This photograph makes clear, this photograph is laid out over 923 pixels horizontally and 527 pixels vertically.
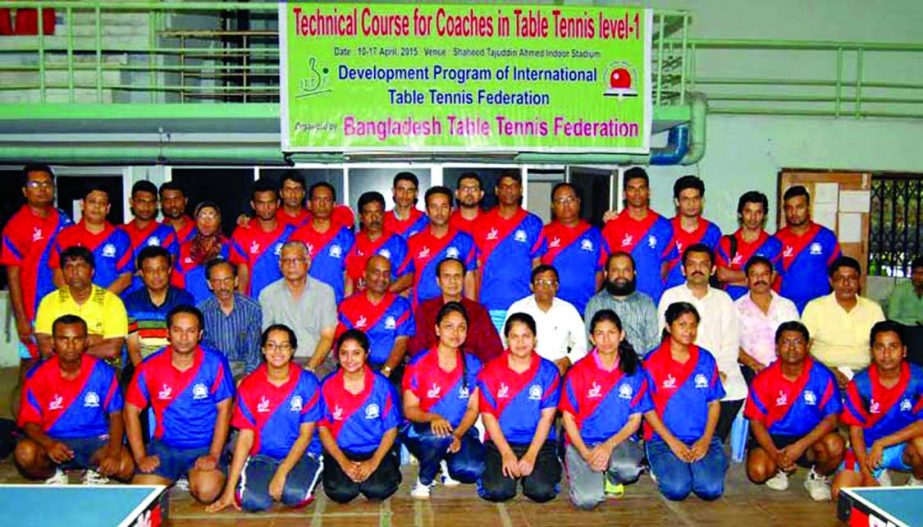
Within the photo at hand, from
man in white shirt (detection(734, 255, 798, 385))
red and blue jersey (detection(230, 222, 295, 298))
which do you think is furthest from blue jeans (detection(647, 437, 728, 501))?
red and blue jersey (detection(230, 222, 295, 298))

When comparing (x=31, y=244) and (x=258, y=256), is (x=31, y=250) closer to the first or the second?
(x=31, y=244)

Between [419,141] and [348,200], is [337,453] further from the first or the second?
[348,200]

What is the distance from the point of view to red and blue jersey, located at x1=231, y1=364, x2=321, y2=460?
5.51 meters

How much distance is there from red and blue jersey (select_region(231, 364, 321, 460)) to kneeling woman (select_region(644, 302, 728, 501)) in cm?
243

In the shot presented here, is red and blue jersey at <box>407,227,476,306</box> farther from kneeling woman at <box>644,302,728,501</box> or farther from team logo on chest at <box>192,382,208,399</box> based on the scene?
team logo on chest at <box>192,382,208,399</box>

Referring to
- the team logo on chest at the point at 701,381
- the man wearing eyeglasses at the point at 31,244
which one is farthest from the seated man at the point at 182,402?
the team logo on chest at the point at 701,381

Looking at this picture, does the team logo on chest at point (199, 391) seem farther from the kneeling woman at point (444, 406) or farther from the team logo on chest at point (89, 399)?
the kneeling woman at point (444, 406)

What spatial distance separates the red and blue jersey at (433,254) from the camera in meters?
6.87

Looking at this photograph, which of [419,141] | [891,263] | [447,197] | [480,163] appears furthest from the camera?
[891,263]

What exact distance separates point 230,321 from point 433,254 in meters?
1.80

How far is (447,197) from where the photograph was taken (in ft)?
22.5

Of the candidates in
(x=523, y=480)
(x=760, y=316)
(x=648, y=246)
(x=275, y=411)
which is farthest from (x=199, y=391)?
(x=760, y=316)

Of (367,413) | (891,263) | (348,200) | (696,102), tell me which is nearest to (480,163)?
(348,200)

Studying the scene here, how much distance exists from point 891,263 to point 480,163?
6.00 meters
